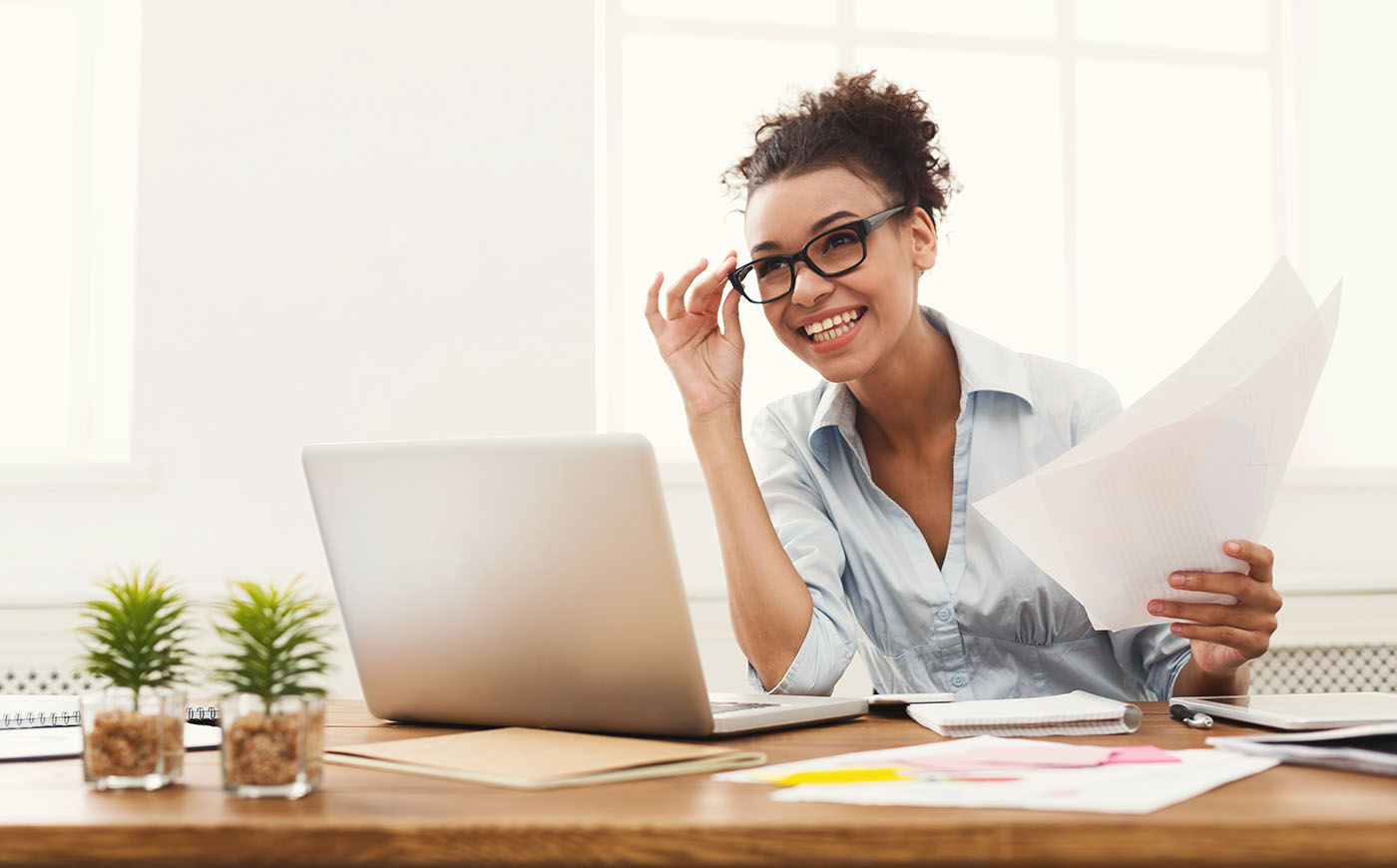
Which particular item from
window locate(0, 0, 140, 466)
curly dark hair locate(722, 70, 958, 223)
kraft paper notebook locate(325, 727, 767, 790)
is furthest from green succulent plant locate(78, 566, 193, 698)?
window locate(0, 0, 140, 466)

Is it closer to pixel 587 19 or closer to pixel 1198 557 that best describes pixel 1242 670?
pixel 1198 557

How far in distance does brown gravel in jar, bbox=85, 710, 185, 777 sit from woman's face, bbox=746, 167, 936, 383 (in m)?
1.04

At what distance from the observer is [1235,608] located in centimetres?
105

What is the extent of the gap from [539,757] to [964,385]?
1.01 meters

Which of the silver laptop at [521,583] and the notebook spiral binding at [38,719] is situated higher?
the silver laptop at [521,583]

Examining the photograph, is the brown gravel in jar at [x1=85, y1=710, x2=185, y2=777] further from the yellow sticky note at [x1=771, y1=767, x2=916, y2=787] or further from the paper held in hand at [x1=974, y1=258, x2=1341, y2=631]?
the paper held in hand at [x1=974, y1=258, x2=1341, y2=631]

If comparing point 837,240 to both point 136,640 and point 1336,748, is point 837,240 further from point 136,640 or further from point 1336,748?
point 136,640

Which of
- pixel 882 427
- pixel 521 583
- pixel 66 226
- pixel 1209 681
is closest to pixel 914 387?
pixel 882 427

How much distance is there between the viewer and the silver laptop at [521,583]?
806 millimetres

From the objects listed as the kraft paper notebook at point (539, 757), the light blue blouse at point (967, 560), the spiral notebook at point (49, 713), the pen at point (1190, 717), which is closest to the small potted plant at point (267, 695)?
the kraft paper notebook at point (539, 757)

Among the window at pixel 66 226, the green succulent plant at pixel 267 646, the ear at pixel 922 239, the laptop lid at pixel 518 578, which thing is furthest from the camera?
the window at pixel 66 226

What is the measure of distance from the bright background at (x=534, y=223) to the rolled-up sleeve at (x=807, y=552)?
0.73m

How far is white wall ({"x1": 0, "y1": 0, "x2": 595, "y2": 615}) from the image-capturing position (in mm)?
2215

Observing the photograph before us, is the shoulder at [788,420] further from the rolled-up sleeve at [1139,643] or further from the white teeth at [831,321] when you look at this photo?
the rolled-up sleeve at [1139,643]
